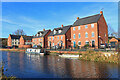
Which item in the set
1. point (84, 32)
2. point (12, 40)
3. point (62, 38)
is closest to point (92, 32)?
point (84, 32)

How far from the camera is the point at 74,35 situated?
140 feet

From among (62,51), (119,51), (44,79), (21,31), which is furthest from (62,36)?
(21,31)

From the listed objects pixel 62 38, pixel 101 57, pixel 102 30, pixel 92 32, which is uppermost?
pixel 102 30

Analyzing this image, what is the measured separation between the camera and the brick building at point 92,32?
35688 mm

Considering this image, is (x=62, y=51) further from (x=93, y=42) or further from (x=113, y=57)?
(x=113, y=57)

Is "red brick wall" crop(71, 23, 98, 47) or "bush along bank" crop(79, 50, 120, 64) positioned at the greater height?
"red brick wall" crop(71, 23, 98, 47)

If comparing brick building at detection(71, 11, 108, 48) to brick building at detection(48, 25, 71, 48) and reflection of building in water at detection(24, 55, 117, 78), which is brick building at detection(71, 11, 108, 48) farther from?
reflection of building in water at detection(24, 55, 117, 78)

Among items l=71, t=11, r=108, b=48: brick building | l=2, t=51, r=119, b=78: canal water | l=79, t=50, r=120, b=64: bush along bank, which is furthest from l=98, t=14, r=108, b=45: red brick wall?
l=2, t=51, r=119, b=78: canal water

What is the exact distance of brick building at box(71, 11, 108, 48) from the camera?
35688mm

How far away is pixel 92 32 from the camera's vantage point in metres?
36.7

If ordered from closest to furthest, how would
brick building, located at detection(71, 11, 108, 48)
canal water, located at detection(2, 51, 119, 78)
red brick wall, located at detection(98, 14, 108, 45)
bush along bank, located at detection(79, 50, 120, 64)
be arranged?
canal water, located at detection(2, 51, 119, 78), bush along bank, located at detection(79, 50, 120, 64), brick building, located at detection(71, 11, 108, 48), red brick wall, located at detection(98, 14, 108, 45)

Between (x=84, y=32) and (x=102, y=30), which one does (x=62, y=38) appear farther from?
(x=102, y=30)

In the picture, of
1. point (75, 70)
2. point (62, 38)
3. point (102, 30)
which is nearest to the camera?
point (75, 70)

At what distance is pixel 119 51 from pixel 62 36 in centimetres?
2757
